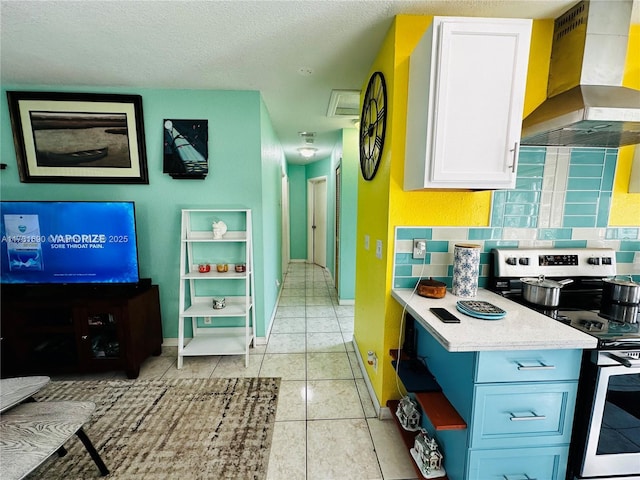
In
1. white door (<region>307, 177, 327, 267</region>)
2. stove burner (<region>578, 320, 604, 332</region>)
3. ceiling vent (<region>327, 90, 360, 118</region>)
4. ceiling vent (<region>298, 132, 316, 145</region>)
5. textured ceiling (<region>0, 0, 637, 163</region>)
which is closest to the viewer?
stove burner (<region>578, 320, 604, 332</region>)

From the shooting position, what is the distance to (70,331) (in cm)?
205

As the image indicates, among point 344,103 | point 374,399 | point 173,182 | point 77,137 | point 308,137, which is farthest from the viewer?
point 308,137

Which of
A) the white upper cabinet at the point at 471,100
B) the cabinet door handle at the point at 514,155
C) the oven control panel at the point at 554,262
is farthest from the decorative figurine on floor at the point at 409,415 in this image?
the cabinet door handle at the point at 514,155

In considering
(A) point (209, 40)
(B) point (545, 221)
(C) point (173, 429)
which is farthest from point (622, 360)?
(A) point (209, 40)

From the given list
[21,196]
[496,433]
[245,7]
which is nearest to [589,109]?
[496,433]

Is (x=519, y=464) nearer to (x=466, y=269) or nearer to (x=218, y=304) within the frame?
(x=466, y=269)

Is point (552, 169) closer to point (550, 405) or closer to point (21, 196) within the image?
point (550, 405)

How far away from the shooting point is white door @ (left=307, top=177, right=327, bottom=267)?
5.74m

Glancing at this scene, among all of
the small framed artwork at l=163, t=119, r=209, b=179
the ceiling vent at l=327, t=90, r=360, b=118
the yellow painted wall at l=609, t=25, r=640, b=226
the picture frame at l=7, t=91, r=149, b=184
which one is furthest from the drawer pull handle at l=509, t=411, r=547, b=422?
the picture frame at l=7, t=91, r=149, b=184

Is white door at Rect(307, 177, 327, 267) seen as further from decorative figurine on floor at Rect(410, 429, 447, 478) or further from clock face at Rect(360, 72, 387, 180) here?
decorative figurine on floor at Rect(410, 429, 447, 478)

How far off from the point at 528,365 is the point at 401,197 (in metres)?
0.97

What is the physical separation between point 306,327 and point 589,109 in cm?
284

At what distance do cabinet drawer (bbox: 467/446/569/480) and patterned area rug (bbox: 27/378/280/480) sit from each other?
3.41ft

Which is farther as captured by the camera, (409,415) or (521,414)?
(409,415)
